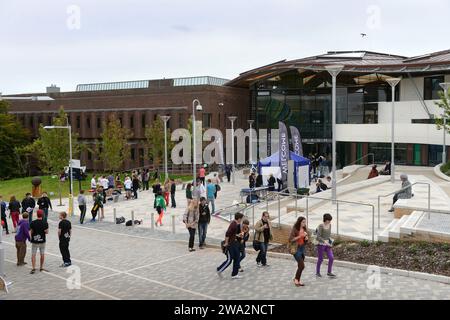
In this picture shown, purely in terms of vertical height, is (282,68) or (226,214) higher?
(282,68)

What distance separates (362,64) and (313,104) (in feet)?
31.2

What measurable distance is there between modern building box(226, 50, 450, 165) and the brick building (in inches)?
99.8

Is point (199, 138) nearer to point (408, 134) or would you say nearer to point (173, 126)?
point (173, 126)

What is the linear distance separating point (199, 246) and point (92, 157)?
4642 cm

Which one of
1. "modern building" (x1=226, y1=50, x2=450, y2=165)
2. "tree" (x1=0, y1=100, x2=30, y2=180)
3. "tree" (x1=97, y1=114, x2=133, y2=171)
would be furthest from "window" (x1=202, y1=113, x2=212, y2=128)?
"tree" (x1=0, y1=100, x2=30, y2=180)

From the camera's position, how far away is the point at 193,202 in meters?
14.5

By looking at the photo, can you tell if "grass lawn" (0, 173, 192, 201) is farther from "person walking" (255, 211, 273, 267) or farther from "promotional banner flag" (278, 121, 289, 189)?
"person walking" (255, 211, 273, 267)

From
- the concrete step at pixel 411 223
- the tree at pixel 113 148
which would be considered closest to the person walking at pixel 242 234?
the concrete step at pixel 411 223

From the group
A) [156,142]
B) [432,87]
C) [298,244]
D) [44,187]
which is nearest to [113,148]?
[156,142]

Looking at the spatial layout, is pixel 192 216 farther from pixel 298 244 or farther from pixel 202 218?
pixel 298 244

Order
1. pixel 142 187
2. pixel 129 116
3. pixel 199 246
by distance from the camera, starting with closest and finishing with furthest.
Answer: pixel 199 246
pixel 142 187
pixel 129 116

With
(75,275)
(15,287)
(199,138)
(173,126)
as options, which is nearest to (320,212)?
(75,275)

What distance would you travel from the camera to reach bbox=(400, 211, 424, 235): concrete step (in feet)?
42.4

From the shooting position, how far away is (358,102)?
50.1 metres
